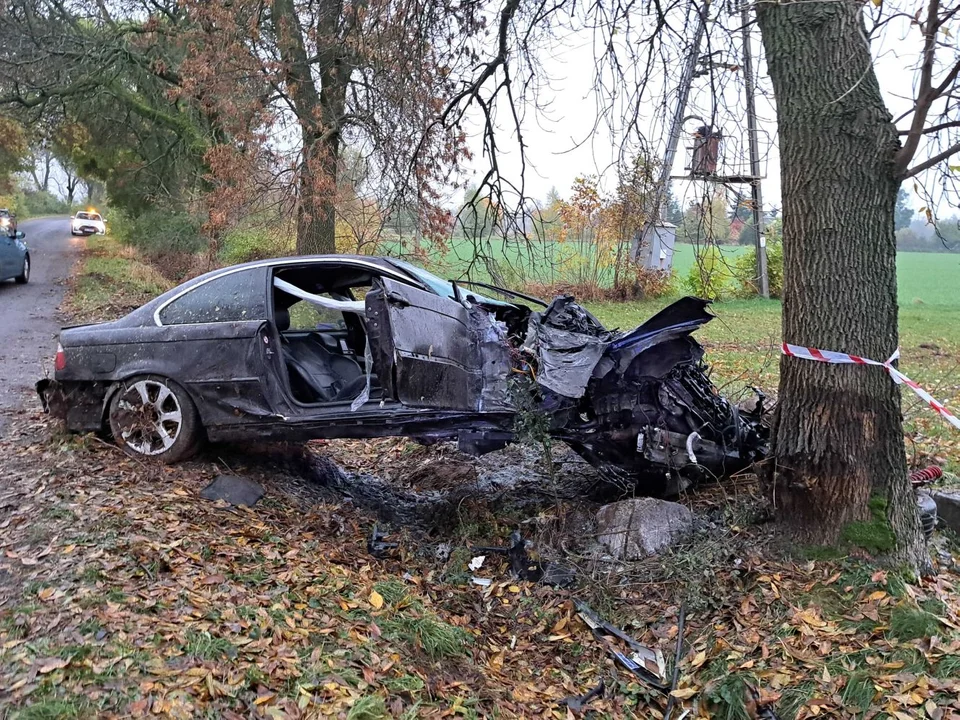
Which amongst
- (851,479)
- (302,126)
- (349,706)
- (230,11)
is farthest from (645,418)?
(230,11)

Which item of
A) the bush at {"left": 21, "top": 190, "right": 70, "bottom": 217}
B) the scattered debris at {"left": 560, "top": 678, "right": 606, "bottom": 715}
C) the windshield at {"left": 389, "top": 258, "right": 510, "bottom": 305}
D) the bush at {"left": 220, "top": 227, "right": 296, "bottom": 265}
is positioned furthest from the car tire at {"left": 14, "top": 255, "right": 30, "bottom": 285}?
the bush at {"left": 21, "top": 190, "right": 70, "bottom": 217}

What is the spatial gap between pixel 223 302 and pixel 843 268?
4375mm

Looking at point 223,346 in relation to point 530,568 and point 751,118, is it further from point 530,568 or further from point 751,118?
point 751,118

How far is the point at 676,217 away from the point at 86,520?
492 centimetres

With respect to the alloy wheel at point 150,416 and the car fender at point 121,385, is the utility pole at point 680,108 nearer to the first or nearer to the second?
the car fender at point 121,385

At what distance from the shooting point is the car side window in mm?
5594

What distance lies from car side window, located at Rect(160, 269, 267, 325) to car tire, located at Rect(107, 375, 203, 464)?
53 cm

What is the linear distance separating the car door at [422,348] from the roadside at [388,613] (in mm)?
1178

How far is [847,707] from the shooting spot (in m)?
3.53

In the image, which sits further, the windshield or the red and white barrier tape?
the windshield


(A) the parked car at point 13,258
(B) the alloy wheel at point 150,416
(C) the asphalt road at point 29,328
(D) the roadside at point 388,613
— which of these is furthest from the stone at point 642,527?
(A) the parked car at point 13,258

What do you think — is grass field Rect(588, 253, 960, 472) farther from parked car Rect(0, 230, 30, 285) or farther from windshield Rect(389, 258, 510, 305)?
parked car Rect(0, 230, 30, 285)

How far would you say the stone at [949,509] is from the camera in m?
5.14

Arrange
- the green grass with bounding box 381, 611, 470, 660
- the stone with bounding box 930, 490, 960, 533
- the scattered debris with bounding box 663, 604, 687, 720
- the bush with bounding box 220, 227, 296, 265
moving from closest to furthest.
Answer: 1. the scattered debris with bounding box 663, 604, 687, 720
2. the green grass with bounding box 381, 611, 470, 660
3. the stone with bounding box 930, 490, 960, 533
4. the bush with bounding box 220, 227, 296, 265
